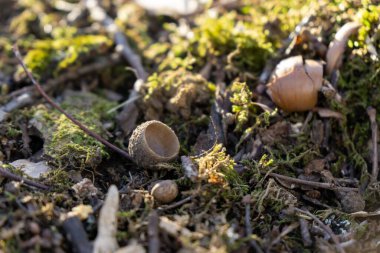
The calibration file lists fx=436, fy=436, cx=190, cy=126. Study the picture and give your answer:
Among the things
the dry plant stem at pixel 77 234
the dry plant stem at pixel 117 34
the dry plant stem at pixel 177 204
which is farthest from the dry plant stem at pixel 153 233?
the dry plant stem at pixel 117 34

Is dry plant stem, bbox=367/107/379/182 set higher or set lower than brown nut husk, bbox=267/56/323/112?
lower

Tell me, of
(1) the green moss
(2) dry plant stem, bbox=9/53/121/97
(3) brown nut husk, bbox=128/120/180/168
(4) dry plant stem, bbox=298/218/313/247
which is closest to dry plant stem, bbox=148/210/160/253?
(3) brown nut husk, bbox=128/120/180/168

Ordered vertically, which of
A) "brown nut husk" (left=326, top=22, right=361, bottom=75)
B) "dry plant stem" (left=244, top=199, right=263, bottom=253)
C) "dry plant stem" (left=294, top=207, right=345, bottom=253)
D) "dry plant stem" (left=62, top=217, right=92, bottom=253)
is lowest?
"dry plant stem" (left=294, top=207, right=345, bottom=253)

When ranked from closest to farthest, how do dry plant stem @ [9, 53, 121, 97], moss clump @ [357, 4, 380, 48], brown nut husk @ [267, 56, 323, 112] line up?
brown nut husk @ [267, 56, 323, 112] < moss clump @ [357, 4, 380, 48] < dry plant stem @ [9, 53, 121, 97]

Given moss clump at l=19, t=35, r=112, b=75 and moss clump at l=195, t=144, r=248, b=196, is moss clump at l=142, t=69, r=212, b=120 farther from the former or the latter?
moss clump at l=19, t=35, r=112, b=75

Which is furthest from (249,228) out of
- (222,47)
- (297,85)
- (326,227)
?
(222,47)

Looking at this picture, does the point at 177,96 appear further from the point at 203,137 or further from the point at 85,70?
the point at 85,70

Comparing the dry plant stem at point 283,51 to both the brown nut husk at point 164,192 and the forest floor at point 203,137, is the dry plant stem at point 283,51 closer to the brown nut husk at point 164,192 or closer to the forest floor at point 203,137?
the forest floor at point 203,137

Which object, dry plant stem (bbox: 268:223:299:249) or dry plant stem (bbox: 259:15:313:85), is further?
dry plant stem (bbox: 259:15:313:85)

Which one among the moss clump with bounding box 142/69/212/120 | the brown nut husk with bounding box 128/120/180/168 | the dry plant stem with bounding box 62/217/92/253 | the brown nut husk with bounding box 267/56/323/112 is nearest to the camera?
the dry plant stem with bounding box 62/217/92/253
